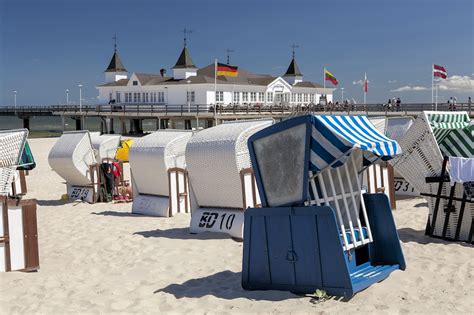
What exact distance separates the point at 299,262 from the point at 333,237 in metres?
0.55

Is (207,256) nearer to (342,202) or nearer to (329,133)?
(342,202)

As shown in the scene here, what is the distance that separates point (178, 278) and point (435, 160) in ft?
15.0

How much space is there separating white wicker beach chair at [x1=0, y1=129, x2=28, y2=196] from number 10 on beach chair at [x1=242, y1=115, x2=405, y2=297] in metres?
4.22

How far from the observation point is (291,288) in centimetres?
634

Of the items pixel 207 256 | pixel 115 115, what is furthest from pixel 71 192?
pixel 115 115

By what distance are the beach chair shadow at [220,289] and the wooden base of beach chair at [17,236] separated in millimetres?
1970

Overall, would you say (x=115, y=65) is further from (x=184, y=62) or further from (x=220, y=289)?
(x=220, y=289)

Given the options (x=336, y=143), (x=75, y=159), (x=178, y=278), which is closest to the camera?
(x=336, y=143)

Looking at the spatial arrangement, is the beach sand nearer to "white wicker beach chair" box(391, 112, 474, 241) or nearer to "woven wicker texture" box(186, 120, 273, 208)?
"white wicker beach chair" box(391, 112, 474, 241)

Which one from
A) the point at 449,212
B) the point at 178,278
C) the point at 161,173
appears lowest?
the point at 178,278

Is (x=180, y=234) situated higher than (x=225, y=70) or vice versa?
Answer: (x=225, y=70)

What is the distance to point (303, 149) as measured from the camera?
20.1 feet

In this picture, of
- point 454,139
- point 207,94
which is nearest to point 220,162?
point 454,139

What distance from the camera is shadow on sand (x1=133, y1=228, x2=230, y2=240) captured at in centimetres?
960
